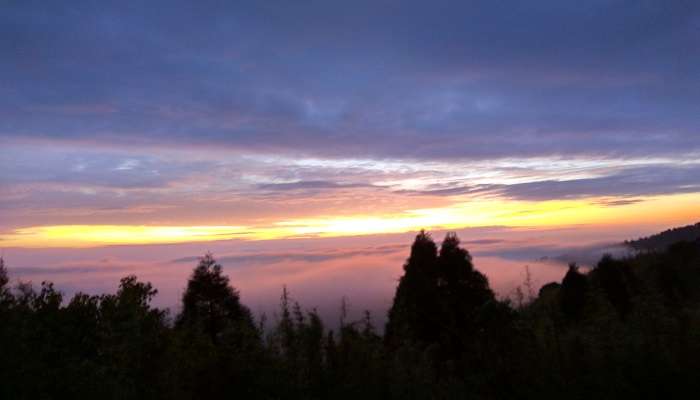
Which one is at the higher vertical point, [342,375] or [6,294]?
[6,294]

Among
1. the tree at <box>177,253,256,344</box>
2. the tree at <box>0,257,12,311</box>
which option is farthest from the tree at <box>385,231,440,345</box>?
the tree at <box>0,257,12,311</box>

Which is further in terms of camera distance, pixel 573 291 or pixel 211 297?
pixel 573 291

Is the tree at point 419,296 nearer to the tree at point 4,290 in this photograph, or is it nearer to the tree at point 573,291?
the tree at point 573,291

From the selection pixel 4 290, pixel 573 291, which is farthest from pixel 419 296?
pixel 4 290

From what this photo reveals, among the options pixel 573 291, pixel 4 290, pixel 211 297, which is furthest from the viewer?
pixel 573 291

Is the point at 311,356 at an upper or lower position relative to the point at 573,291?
upper

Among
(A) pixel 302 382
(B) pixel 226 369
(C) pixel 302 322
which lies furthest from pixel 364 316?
(B) pixel 226 369

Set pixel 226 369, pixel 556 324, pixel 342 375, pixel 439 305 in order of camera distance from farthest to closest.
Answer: pixel 439 305
pixel 556 324
pixel 342 375
pixel 226 369

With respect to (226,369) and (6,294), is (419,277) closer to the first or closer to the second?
(226,369)

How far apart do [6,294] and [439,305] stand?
10.4 m

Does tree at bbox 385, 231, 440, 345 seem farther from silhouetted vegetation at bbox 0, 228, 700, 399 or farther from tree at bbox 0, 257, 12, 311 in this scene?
tree at bbox 0, 257, 12, 311

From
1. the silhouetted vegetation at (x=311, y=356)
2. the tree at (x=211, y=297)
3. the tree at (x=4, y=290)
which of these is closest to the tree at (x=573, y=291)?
the silhouetted vegetation at (x=311, y=356)

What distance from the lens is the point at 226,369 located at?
22.9 ft

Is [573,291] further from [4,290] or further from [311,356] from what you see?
[4,290]
